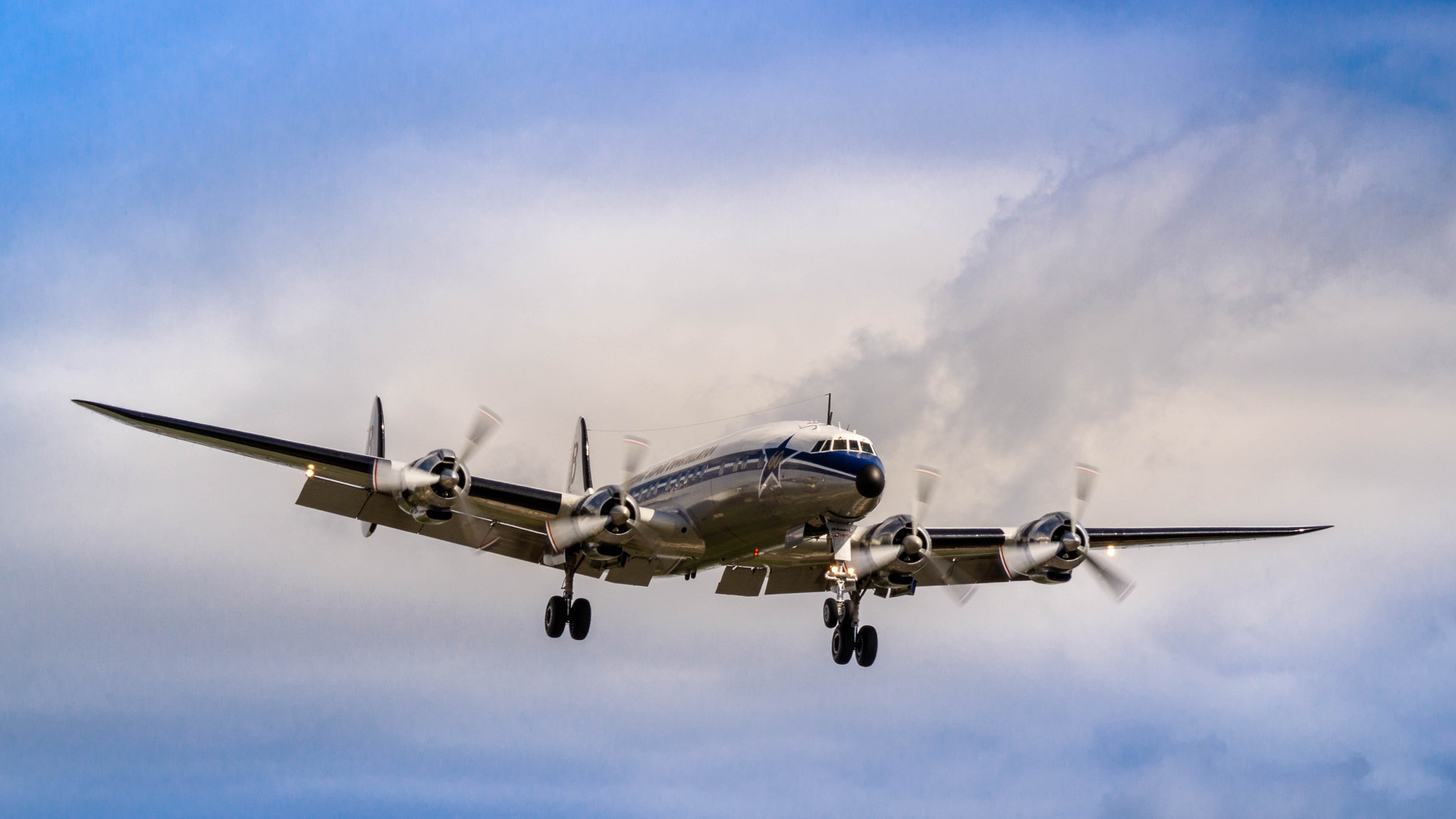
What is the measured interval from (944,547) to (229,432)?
61.0 ft

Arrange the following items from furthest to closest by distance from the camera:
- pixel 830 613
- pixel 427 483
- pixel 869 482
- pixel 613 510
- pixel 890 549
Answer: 1. pixel 830 613
2. pixel 890 549
3. pixel 613 510
4. pixel 427 483
5. pixel 869 482

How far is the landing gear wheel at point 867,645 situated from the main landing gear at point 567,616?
717cm

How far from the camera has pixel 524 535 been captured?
35656mm

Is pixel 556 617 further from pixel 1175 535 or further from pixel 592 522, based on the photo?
pixel 1175 535

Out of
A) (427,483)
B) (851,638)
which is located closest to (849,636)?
(851,638)

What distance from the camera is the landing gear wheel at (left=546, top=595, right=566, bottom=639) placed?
A: 34.9m

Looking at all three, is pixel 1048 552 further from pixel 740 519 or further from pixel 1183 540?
pixel 740 519

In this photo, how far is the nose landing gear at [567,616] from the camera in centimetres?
3494

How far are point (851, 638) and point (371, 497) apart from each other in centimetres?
1293

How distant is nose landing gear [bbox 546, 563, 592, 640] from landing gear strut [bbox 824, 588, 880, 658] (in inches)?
260

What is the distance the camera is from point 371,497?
32.5 meters

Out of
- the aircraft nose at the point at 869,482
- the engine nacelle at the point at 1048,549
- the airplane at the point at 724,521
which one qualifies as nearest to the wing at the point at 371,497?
the airplane at the point at 724,521

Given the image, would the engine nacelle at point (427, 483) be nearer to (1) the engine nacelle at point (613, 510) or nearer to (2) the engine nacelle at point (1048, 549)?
(1) the engine nacelle at point (613, 510)

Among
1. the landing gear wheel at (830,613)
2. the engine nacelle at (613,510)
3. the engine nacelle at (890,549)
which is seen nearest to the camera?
the engine nacelle at (613,510)
